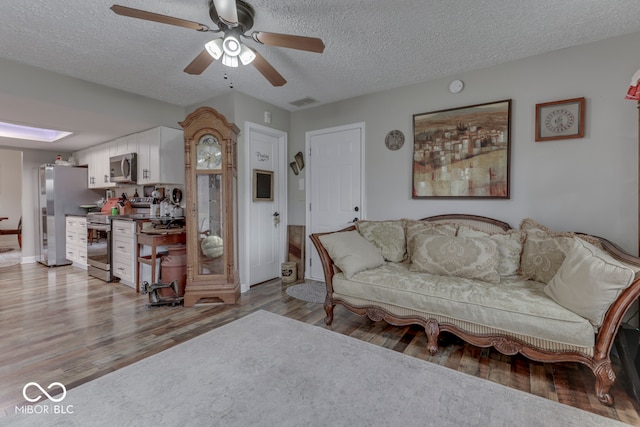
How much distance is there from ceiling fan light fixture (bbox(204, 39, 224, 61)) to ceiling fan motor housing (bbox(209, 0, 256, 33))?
0.32 ft

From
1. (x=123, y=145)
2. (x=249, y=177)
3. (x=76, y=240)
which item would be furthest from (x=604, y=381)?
(x=76, y=240)

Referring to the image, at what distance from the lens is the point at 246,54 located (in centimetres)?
209

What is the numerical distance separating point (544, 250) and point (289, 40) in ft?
8.12

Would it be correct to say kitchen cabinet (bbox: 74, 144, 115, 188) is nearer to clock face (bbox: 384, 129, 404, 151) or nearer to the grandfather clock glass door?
the grandfather clock glass door

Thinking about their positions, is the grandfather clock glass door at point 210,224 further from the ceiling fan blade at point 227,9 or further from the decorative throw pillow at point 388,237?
the ceiling fan blade at point 227,9

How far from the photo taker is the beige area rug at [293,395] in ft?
4.78

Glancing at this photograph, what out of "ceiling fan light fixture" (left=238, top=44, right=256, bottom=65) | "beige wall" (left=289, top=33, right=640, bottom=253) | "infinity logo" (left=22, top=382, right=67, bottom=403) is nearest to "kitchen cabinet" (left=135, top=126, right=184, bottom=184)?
"ceiling fan light fixture" (left=238, top=44, right=256, bottom=65)

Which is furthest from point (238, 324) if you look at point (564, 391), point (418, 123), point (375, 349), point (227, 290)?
point (418, 123)

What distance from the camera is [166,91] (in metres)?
3.51

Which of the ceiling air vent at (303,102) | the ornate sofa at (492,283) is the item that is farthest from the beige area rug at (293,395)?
the ceiling air vent at (303,102)

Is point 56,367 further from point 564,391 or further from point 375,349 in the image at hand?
point 564,391

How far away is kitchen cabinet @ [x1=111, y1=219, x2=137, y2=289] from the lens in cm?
375

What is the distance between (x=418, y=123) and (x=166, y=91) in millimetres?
3003

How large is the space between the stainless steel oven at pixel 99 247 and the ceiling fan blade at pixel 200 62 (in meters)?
2.95
